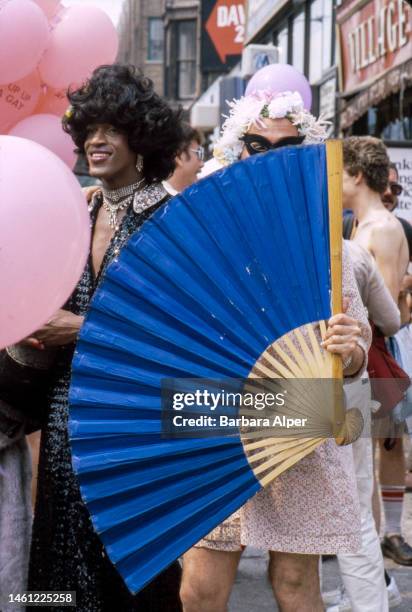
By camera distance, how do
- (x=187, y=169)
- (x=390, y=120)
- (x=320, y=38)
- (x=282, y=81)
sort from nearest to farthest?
1. (x=282, y=81)
2. (x=187, y=169)
3. (x=390, y=120)
4. (x=320, y=38)

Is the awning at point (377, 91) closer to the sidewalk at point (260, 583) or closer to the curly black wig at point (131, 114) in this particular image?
the sidewalk at point (260, 583)

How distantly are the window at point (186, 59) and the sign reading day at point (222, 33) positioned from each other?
12731 mm

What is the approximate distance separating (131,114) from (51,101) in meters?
1.47

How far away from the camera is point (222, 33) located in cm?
2583

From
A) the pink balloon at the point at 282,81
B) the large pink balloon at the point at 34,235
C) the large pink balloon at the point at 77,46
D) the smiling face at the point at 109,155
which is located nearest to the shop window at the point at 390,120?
the pink balloon at the point at 282,81

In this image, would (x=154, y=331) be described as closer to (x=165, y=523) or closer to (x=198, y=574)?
(x=165, y=523)

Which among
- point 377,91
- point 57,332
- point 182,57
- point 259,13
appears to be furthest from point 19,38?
point 182,57

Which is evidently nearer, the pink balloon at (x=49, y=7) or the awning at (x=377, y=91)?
the pink balloon at (x=49, y=7)

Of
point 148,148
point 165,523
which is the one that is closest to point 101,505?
point 165,523

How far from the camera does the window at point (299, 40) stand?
51.5 ft

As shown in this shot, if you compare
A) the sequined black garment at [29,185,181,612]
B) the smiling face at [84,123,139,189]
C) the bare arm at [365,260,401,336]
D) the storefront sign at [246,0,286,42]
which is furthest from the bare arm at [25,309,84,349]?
the storefront sign at [246,0,286,42]

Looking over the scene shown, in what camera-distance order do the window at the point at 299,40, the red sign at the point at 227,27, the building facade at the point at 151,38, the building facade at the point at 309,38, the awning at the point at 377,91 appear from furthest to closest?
the building facade at the point at 151,38
the red sign at the point at 227,27
the window at the point at 299,40
the building facade at the point at 309,38
the awning at the point at 377,91

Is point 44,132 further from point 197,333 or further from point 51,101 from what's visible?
point 197,333

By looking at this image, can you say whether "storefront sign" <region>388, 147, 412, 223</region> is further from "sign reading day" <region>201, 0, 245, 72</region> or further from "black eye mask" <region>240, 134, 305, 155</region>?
"sign reading day" <region>201, 0, 245, 72</region>
